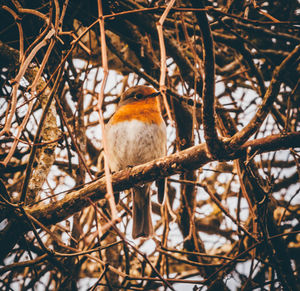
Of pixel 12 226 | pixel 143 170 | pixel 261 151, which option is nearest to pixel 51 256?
pixel 12 226

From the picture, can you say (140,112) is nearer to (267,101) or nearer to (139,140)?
(139,140)

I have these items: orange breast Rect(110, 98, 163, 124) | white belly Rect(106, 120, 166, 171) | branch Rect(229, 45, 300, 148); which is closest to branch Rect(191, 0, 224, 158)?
branch Rect(229, 45, 300, 148)

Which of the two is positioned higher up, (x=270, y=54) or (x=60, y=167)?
(x=270, y=54)

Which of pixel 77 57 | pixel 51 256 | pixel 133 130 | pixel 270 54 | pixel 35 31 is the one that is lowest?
pixel 51 256

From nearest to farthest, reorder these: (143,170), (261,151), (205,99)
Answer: (205,99) → (261,151) → (143,170)

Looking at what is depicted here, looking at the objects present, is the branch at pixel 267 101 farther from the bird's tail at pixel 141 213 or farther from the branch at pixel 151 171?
the bird's tail at pixel 141 213

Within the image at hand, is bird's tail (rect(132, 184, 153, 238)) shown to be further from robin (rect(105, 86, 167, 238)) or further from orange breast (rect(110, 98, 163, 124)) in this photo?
orange breast (rect(110, 98, 163, 124))

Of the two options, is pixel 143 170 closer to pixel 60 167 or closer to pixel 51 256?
pixel 51 256

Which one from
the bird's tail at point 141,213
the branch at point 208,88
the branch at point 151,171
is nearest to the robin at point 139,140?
the bird's tail at point 141,213

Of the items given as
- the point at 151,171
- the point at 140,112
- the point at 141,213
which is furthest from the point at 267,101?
the point at 141,213

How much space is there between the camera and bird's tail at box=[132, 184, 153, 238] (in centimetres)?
277

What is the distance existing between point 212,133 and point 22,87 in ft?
7.24

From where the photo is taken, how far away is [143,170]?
178 centimetres

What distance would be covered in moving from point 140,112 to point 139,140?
1.05ft
